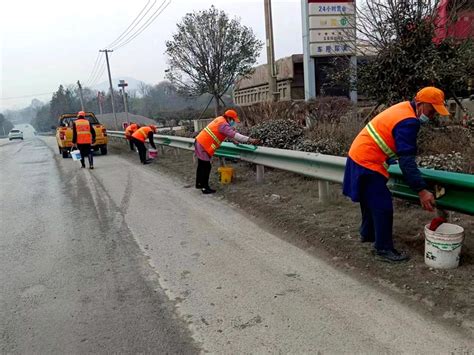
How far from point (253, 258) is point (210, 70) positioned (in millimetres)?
15067

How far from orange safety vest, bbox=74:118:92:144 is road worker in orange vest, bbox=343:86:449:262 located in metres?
10.1

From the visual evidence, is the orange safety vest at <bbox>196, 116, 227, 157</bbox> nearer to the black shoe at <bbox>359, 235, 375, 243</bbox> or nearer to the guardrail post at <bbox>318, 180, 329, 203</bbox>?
the guardrail post at <bbox>318, 180, 329, 203</bbox>

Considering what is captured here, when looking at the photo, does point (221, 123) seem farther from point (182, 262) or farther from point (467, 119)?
point (467, 119)

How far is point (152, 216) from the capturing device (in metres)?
6.22

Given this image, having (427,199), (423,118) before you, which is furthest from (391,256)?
(423,118)

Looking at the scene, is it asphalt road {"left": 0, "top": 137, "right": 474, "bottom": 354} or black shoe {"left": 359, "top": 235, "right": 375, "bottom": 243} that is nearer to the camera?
asphalt road {"left": 0, "top": 137, "right": 474, "bottom": 354}

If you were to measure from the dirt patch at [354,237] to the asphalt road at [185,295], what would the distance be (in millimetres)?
176

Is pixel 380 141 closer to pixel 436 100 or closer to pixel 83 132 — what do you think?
pixel 436 100

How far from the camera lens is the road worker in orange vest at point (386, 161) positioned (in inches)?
139

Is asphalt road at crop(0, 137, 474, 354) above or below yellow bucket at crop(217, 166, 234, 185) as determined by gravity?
below

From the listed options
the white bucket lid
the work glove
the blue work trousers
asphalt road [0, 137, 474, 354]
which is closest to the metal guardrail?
the white bucket lid

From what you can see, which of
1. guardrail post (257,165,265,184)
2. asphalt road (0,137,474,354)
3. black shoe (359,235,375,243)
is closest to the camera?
asphalt road (0,137,474,354)

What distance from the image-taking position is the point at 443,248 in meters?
3.48

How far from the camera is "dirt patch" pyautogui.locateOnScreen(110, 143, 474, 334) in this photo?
124 inches
